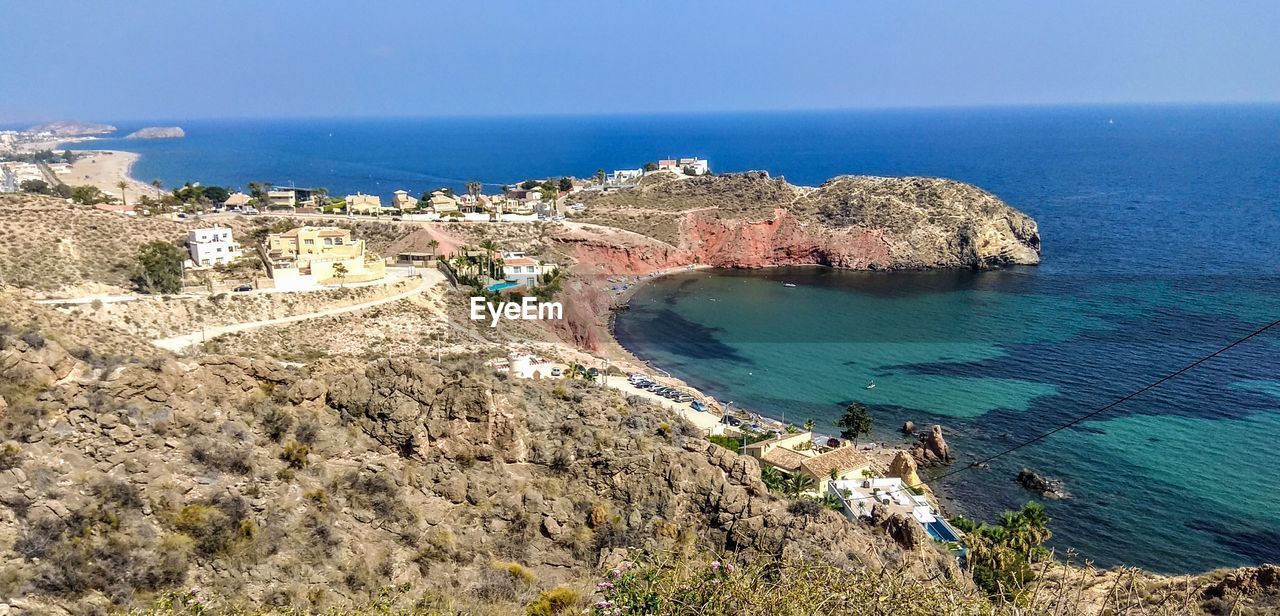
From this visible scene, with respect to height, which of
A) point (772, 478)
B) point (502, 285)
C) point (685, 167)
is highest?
point (685, 167)

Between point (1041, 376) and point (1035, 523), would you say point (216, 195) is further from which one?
point (1035, 523)

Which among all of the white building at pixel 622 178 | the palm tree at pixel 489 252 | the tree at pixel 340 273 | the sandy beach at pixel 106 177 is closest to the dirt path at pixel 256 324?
the tree at pixel 340 273

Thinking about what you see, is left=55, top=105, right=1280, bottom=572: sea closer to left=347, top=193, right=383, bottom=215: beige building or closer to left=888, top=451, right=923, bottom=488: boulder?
left=888, top=451, right=923, bottom=488: boulder

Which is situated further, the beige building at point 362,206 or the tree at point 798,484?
the beige building at point 362,206

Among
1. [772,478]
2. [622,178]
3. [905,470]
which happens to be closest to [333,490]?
[772,478]

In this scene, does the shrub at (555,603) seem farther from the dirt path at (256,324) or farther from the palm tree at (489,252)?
the palm tree at (489,252)

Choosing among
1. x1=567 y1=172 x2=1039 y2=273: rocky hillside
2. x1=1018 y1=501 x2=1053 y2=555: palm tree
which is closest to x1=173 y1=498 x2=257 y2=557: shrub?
x1=1018 y1=501 x2=1053 y2=555: palm tree
